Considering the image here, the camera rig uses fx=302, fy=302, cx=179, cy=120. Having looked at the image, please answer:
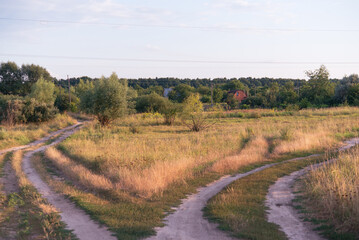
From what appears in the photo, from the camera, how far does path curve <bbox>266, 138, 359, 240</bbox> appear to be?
6.11m

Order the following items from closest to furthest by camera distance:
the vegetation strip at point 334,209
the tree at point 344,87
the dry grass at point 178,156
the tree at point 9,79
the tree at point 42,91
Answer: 1. the vegetation strip at point 334,209
2. the dry grass at point 178,156
3. the tree at point 42,91
4. the tree at point 344,87
5. the tree at point 9,79

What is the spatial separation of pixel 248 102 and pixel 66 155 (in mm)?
59855

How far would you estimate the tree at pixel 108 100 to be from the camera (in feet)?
97.7

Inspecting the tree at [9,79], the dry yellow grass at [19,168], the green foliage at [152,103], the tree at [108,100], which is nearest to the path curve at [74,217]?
the dry yellow grass at [19,168]

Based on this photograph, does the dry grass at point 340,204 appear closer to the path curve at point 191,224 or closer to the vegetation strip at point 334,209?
the vegetation strip at point 334,209

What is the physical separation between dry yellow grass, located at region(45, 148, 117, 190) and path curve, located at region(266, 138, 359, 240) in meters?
4.85

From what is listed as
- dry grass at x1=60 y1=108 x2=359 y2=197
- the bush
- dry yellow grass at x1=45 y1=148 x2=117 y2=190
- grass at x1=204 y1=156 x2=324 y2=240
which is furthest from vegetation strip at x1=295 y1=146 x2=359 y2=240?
the bush

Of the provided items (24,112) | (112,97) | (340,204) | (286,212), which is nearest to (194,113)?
(112,97)

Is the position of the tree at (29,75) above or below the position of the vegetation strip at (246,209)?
above

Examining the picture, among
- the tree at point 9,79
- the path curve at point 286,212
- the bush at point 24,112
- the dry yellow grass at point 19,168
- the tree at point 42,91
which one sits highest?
the tree at point 9,79

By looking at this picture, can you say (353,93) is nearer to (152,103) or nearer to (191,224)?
(152,103)

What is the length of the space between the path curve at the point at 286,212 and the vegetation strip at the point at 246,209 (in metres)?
0.18

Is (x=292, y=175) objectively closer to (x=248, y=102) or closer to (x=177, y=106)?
(x=177, y=106)

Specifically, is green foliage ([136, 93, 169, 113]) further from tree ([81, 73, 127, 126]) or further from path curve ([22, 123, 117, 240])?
path curve ([22, 123, 117, 240])
